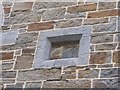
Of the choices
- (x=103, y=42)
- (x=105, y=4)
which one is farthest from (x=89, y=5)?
(x=103, y=42)

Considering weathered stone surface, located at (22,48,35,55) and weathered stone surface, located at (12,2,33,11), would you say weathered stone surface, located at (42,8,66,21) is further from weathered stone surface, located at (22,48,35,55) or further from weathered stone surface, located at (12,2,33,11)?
weathered stone surface, located at (22,48,35,55)

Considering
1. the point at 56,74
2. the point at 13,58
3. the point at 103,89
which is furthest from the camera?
the point at 13,58

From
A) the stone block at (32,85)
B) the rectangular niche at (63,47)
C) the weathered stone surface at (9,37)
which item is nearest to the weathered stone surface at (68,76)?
the rectangular niche at (63,47)

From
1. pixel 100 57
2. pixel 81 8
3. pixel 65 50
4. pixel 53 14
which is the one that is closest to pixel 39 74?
pixel 65 50

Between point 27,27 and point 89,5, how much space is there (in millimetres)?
619

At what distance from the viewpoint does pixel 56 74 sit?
3.54 m

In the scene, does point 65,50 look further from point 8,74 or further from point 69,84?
point 8,74

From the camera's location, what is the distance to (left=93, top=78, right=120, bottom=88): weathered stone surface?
332 cm

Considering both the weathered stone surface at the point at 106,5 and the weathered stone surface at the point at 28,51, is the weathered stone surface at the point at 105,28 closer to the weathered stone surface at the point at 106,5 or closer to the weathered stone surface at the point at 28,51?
the weathered stone surface at the point at 106,5

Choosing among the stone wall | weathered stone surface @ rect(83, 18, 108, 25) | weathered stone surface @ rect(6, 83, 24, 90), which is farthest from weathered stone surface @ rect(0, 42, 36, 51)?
weathered stone surface @ rect(83, 18, 108, 25)

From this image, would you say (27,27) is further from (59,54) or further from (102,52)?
(102,52)

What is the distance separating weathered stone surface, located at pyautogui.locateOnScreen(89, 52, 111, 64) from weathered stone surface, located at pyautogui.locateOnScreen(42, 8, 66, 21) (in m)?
0.56

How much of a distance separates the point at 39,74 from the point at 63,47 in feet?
1.16

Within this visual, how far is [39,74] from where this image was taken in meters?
3.58
